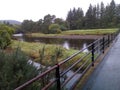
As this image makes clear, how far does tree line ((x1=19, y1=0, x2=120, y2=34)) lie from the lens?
85.9m

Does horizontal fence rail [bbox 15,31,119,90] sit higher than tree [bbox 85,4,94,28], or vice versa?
tree [bbox 85,4,94,28]

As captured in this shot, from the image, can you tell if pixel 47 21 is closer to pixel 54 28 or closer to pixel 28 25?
pixel 28 25

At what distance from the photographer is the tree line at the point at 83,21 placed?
85.9 metres

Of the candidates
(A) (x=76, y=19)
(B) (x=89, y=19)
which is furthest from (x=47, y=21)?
(B) (x=89, y=19)

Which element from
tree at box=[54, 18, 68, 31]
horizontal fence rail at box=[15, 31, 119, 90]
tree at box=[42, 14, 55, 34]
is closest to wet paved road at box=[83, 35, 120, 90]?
horizontal fence rail at box=[15, 31, 119, 90]

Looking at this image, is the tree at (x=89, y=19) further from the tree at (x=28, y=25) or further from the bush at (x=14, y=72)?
the bush at (x=14, y=72)

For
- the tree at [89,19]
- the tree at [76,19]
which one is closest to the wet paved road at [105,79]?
the tree at [89,19]

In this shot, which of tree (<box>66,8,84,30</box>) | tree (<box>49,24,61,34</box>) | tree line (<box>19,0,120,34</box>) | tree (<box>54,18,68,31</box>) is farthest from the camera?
tree (<box>54,18,68,31</box>)

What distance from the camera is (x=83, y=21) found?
307 feet

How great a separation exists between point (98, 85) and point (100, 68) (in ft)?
7.93

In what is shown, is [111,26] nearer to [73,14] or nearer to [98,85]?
[73,14]

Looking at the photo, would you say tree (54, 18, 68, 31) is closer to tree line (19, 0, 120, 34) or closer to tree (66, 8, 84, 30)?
tree line (19, 0, 120, 34)

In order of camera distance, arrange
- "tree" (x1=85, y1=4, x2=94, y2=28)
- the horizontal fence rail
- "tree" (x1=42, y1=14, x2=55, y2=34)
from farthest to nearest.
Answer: "tree" (x1=42, y1=14, x2=55, y2=34) < "tree" (x1=85, y1=4, x2=94, y2=28) < the horizontal fence rail

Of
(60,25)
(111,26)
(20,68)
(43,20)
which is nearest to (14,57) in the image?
(20,68)
